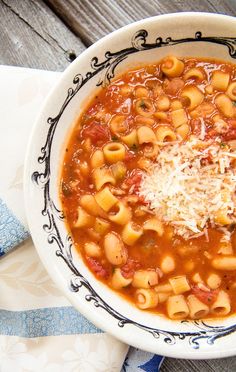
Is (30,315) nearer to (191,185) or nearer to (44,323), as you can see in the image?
(44,323)

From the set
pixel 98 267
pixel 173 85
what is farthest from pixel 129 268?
pixel 173 85

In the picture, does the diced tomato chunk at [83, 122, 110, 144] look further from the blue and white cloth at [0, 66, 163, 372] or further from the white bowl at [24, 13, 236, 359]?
the blue and white cloth at [0, 66, 163, 372]

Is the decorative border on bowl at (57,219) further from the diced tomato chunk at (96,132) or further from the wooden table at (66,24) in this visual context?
the wooden table at (66,24)

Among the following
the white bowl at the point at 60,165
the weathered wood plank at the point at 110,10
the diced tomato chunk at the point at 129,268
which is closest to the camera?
the white bowl at the point at 60,165

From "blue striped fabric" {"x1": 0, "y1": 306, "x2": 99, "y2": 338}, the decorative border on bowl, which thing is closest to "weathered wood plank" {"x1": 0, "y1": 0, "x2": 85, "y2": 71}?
the decorative border on bowl

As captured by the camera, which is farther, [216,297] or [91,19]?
[91,19]

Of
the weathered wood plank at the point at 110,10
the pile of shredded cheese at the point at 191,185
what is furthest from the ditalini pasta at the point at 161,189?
the weathered wood plank at the point at 110,10

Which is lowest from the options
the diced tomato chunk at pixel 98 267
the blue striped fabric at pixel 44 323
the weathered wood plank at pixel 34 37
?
the blue striped fabric at pixel 44 323

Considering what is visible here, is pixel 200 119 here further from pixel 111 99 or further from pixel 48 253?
pixel 48 253

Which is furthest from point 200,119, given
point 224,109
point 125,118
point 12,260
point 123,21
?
point 12,260
